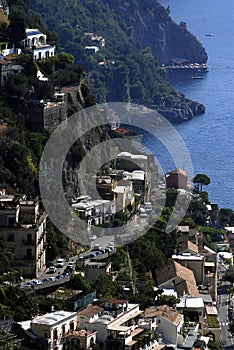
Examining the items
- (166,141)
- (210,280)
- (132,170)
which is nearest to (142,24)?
(166,141)

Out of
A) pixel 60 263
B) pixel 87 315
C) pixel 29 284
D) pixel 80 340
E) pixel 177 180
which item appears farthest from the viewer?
pixel 177 180

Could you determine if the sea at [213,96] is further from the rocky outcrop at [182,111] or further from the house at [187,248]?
the house at [187,248]

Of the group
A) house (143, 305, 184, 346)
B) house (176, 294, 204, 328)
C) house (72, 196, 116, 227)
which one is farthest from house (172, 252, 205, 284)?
house (143, 305, 184, 346)

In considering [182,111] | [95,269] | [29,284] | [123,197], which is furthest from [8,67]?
[182,111]

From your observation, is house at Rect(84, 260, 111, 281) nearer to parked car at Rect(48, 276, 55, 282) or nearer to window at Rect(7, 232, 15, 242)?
parked car at Rect(48, 276, 55, 282)

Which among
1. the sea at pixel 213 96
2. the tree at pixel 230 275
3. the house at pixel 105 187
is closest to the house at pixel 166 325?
the house at pixel 105 187

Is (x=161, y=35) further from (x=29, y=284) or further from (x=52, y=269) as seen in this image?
(x=29, y=284)

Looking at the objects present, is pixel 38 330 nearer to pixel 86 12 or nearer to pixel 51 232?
pixel 51 232

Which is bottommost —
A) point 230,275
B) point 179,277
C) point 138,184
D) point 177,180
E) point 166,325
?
point 230,275
